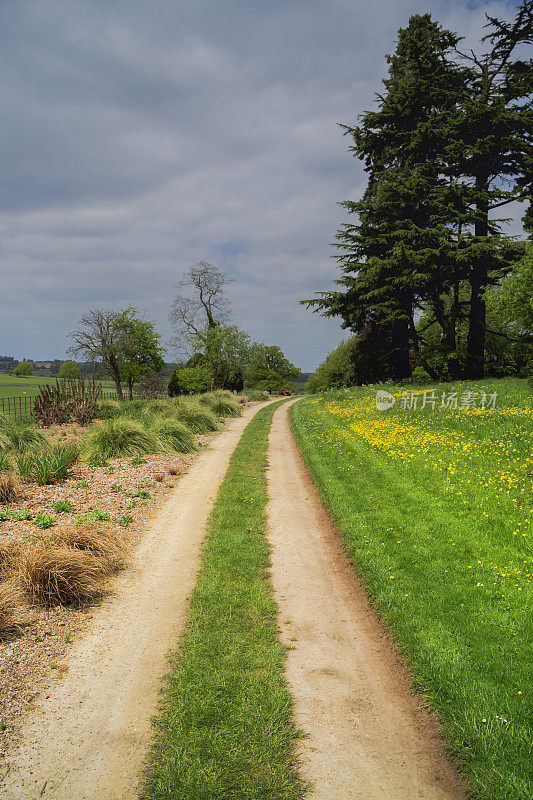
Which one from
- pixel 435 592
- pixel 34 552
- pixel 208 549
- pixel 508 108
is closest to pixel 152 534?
pixel 208 549

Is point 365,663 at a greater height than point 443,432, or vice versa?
point 443,432

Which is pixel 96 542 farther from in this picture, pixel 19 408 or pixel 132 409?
pixel 19 408

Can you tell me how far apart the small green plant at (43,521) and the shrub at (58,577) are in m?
1.32

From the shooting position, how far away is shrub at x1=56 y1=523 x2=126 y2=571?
570 centimetres

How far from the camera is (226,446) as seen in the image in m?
14.6

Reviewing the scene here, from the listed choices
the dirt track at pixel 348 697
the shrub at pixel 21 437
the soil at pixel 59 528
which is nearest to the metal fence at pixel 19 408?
the shrub at pixel 21 437

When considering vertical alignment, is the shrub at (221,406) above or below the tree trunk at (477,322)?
below

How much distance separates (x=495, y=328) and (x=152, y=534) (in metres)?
30.1

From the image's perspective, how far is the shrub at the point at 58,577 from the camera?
484cm

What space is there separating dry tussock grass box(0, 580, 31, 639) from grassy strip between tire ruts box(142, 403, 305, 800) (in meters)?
1.73

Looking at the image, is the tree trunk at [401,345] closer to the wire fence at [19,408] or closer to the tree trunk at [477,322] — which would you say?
the tree trunk at [477,322]

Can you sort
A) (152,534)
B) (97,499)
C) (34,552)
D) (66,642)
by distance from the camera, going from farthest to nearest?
(97,499), (152,534), (34,552), (66,642)

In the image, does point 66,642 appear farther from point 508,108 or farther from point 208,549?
point 508,108

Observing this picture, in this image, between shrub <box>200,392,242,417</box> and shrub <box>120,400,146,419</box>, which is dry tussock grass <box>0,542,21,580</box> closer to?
shrub <box>120,400,146,419</box>
